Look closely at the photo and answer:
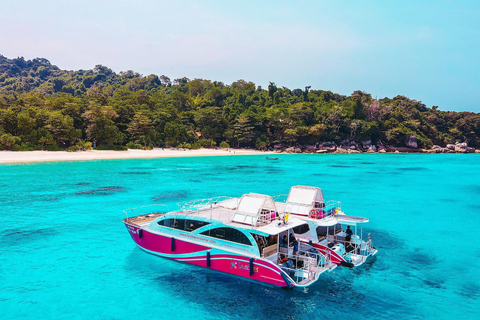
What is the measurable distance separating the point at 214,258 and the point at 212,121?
Result: 10150 cm

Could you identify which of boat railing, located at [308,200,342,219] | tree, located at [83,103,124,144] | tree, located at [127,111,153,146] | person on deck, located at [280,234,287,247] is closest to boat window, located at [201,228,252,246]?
person on deck, located at [280,234,287,247]

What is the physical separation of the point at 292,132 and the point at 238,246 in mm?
105449

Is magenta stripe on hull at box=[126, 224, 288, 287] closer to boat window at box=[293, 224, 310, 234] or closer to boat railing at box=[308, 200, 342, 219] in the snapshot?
boat window at box=[293, 224, 310, 234]

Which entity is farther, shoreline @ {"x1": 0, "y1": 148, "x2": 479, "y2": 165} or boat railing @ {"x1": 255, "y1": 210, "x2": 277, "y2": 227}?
shoreline @ {"x1": 0, "y1": 148, "x2": 479, "y2": 165}

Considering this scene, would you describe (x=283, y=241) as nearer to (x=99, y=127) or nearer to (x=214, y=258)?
(x=214, y=258)

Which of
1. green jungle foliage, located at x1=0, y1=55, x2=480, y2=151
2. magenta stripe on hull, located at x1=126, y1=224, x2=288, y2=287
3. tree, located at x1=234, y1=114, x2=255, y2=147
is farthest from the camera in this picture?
tree, located at x1=234, y1=114, x2=255, y2=147

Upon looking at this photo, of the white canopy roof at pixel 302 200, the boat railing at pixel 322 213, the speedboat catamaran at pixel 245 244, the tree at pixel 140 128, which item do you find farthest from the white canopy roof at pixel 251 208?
the tree at pixel 140 128

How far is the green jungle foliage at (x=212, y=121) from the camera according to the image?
3063 inches

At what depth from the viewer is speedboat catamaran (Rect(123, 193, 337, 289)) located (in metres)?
14.7

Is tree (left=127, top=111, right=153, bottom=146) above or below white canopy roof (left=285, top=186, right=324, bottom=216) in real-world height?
above

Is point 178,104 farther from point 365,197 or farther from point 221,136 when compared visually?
point 365,197

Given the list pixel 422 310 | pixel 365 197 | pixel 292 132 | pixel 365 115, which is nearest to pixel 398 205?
pixel 365 197

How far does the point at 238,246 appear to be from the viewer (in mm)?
15281

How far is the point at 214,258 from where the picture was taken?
15.9 metres
